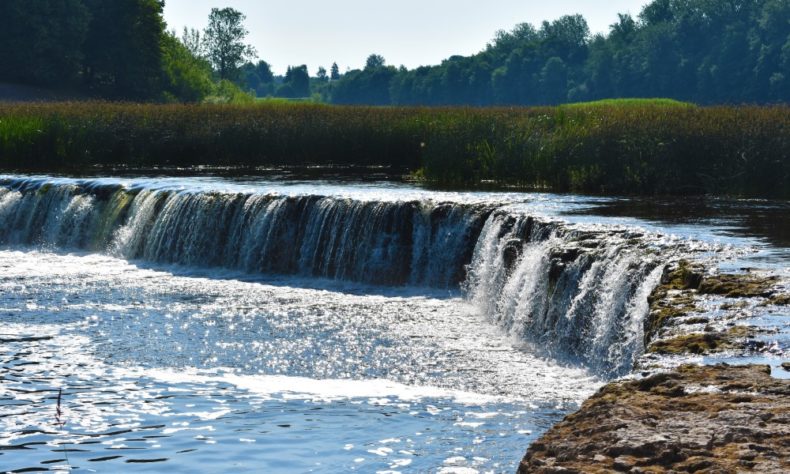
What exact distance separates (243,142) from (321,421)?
21.5m

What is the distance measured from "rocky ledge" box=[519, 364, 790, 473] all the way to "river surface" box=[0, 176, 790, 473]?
1340 mm

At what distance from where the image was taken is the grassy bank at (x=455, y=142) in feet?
70.2

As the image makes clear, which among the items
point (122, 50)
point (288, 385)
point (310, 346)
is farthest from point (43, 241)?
point (122, 50)

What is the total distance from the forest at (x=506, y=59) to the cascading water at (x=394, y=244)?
35858 mm

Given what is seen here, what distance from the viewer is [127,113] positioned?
107ft

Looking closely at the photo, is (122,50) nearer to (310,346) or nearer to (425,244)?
(425,244)

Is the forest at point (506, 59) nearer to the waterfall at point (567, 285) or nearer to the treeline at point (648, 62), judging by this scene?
the treeline at point (648, 62)

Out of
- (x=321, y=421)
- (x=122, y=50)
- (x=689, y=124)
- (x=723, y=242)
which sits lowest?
(x=321, y=421)

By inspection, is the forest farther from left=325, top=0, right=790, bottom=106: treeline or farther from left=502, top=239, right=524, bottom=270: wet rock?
left=502, top=239, right=524, bottom=270: wet rock

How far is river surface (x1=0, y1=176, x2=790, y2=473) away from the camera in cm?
948

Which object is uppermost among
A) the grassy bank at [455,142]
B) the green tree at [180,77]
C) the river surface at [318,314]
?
the green tree at [180,77]

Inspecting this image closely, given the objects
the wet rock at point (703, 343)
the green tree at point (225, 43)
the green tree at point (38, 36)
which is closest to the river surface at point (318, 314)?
the wet rock at point (703, 343)

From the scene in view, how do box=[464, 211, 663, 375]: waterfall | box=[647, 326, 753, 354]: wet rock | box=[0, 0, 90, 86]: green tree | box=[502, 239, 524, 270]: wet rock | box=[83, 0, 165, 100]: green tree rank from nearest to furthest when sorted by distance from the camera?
box=[647, 326, 753, 354]: wet rock
box=[464, 211, 663, 375]: waterfall
box=[502, 239, 524, 270]: wet rock
box=[0, 0, 90, 86]: green tree
box=[83, 0, 165, 100]: green tree

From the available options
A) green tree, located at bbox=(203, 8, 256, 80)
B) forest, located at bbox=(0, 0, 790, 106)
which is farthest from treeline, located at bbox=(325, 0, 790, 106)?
green tree, located at bbox=(203, 8, 256, 80)
